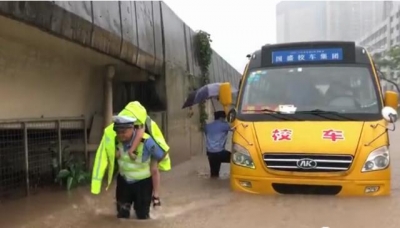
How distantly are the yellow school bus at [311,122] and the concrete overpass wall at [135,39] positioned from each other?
2069 millimetres

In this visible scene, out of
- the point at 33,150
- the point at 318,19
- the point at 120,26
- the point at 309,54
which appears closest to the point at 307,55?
the point at 309,54

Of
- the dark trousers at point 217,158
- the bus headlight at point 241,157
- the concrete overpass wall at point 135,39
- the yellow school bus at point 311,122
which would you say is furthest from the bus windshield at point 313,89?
the concrete overpass wall at point 135,39

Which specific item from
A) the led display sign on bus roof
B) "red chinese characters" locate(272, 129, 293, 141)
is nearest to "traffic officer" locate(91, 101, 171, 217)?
"red chinese characters" locate(272, 129, 293, 141)

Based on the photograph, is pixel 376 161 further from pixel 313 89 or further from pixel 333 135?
pixel 313 89

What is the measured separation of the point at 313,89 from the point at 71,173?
413 cm

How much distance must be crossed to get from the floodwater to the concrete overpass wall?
5.87ft

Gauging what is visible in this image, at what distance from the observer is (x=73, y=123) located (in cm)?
881

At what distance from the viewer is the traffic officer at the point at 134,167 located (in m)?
5.05

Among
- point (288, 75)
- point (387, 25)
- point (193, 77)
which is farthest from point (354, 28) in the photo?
point (288, 75)

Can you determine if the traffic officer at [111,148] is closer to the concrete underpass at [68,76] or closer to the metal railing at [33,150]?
the concrete underpass at [68,76]

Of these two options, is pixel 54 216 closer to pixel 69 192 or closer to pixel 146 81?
pixel 69 192

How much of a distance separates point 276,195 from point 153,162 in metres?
2.05

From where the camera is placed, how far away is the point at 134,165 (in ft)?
17.2

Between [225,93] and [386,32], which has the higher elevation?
[386,32]
